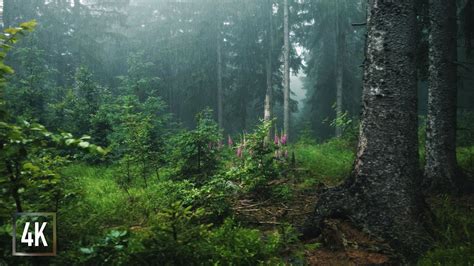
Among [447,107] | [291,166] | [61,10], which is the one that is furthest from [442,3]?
[61,10]

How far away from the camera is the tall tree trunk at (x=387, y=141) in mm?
3938

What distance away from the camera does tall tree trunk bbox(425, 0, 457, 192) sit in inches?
242

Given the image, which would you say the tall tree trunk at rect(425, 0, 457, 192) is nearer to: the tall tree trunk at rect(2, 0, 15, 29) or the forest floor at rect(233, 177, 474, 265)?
the forest floor at rect(233, 177, 474, 265)

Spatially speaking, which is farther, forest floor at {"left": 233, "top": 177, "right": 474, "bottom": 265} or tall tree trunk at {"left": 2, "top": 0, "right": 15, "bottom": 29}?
tall tree trunk at {"left": 2, "top": 0, "right": 15, "bottom": 29}

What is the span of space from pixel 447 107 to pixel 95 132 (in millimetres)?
11240

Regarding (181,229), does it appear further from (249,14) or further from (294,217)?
(249,14)

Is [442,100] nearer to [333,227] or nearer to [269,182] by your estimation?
[269,182]

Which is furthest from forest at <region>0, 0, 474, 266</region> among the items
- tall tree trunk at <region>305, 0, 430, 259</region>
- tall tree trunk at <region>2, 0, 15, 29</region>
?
tall tree trunk at <region>2, 0, 15, 29</region>

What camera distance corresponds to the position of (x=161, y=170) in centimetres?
936

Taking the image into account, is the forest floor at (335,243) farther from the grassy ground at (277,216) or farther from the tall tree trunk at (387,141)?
the tall tree trunk at (387,141)

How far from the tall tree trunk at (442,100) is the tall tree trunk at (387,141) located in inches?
104

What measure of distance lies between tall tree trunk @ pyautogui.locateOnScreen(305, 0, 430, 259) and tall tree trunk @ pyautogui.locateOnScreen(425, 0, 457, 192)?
264cm

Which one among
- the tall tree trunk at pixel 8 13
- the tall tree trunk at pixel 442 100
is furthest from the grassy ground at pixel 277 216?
the tall tree trunk at pixel 8 13

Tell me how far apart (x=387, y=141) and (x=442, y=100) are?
10.9 feet
